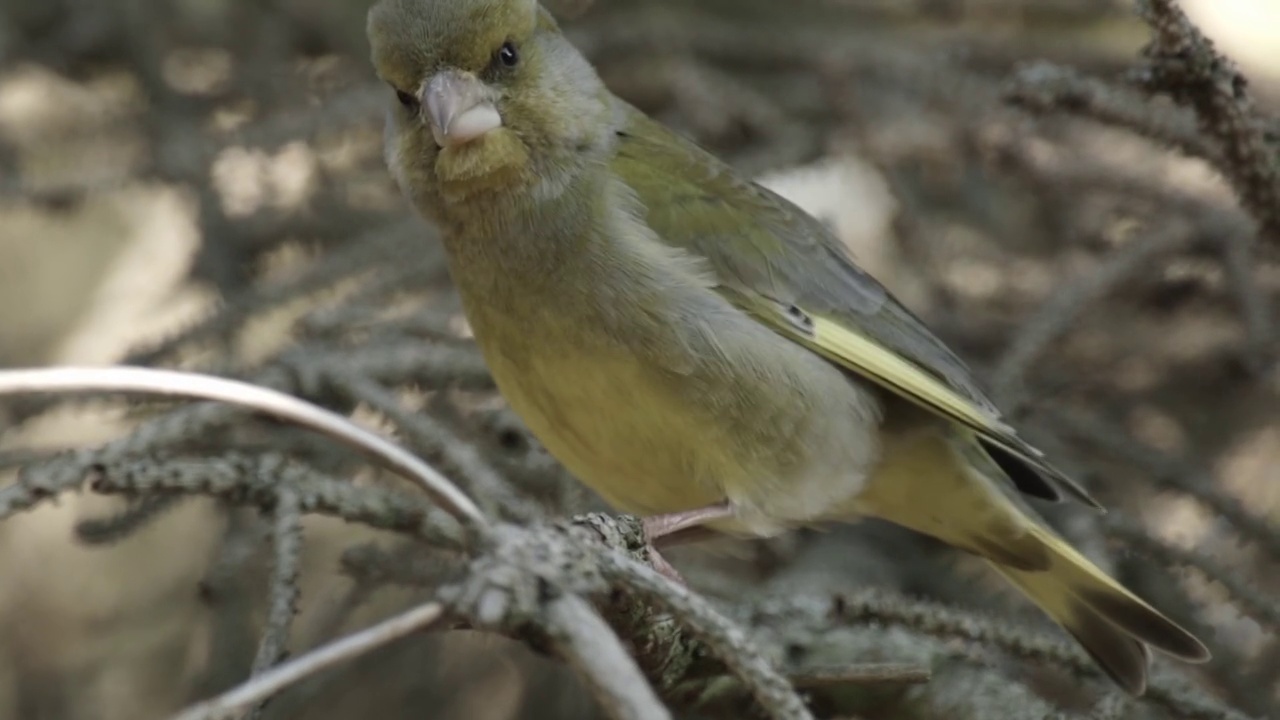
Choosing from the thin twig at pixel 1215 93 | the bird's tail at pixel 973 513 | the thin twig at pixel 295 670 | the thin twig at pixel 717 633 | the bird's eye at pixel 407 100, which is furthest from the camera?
the bird's tail at pixel 973 513

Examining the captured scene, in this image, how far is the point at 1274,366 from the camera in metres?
2.88

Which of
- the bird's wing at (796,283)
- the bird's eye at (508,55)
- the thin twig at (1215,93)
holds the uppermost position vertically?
the bird's eye at (508,55)

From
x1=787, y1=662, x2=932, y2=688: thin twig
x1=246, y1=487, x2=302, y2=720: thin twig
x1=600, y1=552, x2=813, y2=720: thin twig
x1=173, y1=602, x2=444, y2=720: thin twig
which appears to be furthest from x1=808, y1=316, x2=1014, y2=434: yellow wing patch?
x1=173, y1=602, x2=444, y2=720: thin twig

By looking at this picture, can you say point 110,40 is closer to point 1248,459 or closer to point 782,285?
point 782,285

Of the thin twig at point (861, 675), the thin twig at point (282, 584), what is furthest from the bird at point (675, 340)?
the thin twig at point (282, 584)

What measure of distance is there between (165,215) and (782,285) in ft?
5.69

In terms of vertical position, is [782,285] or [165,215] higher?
[165,215]

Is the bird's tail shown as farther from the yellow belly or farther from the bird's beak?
the bird's beak

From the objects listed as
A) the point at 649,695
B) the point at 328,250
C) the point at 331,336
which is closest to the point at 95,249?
the point at 328,250

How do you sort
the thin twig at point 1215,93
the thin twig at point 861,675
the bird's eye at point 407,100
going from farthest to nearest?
the bird's eye at point 407,100, the thin twig at point 1215,93, the thin twig at point 861,675

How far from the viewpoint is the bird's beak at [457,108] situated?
7.66 feet

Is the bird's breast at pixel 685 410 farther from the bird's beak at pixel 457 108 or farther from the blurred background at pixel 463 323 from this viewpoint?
the bird's beak at pixel 457 108

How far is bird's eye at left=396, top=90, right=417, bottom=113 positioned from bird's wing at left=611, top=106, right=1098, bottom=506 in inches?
14.3

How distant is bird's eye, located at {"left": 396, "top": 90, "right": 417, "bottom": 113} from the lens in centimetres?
247
